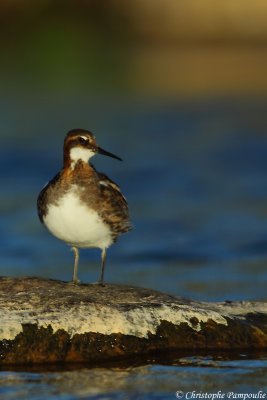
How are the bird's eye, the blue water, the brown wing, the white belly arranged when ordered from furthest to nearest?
the bird's eye < the brown wing < the white belly < the blue water

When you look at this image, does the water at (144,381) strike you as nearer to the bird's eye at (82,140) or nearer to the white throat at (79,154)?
the white throat at (79,154)

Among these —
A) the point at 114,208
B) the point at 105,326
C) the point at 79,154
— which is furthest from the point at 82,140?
the point at 105,326

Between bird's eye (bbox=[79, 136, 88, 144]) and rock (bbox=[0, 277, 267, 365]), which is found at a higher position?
bird's eye (bbox=[79, 136, 88, 144])

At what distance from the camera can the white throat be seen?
10953mm

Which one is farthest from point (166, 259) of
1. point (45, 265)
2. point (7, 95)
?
point (7, 95)

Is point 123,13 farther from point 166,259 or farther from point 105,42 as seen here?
point 166,259

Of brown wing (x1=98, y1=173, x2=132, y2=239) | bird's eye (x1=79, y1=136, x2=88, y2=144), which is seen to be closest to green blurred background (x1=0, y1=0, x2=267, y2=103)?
bird's eye (x1=79, y1=136, x2=88, y2=144)

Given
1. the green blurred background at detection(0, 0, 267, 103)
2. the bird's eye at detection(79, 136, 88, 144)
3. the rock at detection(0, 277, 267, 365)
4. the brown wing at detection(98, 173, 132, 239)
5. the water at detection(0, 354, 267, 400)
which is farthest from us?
the green blurred background at detection(0, 0, 267, 103)

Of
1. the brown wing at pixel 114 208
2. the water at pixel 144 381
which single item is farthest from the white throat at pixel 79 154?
the water at pixel 144 381

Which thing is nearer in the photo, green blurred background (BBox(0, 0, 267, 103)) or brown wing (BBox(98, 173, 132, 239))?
brown wing (BBox(98, 173, 132, 239))

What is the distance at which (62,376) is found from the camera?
8.51 m

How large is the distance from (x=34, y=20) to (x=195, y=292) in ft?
96.2

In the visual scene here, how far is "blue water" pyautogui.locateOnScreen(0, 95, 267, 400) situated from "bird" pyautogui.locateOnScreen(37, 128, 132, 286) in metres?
1.89

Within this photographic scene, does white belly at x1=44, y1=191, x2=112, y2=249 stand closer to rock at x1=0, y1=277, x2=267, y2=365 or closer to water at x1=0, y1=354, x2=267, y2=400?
rock at x1=0, y1=277, x2=267, y2=365
